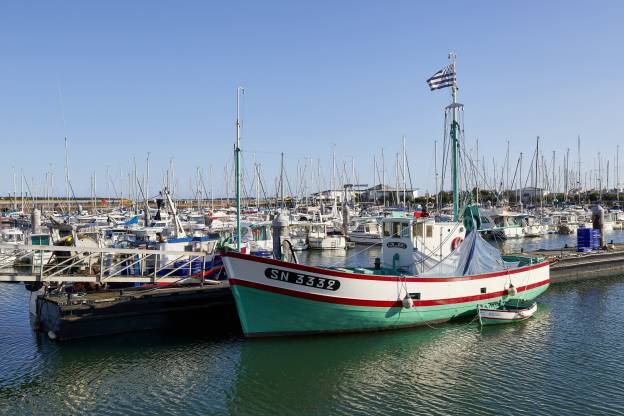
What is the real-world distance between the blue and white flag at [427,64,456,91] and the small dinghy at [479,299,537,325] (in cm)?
1232

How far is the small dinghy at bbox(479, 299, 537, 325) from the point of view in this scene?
74.2 feet

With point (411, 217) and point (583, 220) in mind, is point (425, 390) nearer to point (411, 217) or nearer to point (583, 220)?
point (411, 217)

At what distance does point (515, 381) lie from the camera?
53.0 feet

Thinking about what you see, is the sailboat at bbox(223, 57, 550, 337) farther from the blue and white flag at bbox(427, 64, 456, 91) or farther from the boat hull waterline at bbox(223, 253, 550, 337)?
the blue and white flag at bbox(427, 64, 456, 91)

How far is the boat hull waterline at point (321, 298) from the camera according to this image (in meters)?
19.4

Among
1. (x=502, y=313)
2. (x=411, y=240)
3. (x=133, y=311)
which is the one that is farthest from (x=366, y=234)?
(x=133, y=311)

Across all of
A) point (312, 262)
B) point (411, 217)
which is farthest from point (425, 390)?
point (312, 262)

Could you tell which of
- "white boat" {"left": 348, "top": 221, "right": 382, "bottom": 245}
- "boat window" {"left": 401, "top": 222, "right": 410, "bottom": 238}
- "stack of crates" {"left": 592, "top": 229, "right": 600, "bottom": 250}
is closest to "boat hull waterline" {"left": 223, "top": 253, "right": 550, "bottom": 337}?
"boat window" {"left": 401, "top": 222, "right": 410, "bottom": 238}

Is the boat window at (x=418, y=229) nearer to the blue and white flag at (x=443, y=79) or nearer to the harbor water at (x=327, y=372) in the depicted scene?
the harbor water at (x=327, y=372)

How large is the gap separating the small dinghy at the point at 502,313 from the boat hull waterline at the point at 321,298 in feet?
7.16

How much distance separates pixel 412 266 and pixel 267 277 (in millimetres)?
7492

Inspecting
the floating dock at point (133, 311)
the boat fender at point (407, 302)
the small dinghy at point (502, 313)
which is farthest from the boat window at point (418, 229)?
the floating dock at point (133, 311)

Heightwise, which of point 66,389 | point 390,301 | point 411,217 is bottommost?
point 66,389

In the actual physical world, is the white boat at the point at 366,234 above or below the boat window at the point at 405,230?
below
